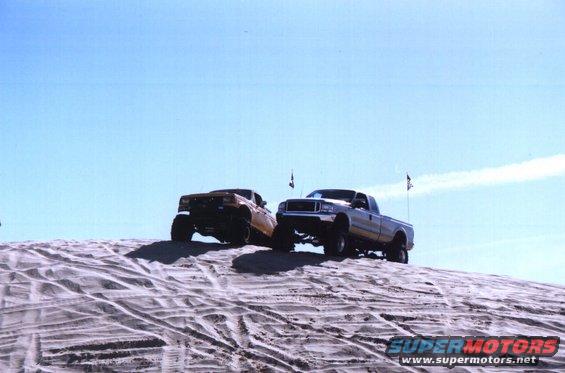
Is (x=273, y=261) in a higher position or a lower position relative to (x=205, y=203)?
lower

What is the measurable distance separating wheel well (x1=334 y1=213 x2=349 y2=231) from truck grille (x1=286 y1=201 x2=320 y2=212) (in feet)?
2.05

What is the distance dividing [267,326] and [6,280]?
19.7 ft

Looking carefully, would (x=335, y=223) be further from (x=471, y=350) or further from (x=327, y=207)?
(x=471, y=350)

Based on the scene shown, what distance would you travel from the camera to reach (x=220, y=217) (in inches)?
703

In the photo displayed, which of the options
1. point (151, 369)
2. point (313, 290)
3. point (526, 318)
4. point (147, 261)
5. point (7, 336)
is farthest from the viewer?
point (147, 261)

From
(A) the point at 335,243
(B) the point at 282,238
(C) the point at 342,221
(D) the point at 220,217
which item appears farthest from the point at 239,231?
(C) the point at 342,221

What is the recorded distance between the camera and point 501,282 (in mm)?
16453

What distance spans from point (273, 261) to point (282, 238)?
201 cm

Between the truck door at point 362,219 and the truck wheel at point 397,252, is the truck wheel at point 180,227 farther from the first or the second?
the truck wheel at point 397,252

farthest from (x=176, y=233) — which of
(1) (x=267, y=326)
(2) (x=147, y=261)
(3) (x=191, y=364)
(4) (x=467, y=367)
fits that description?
(4) (x=467, y=367)

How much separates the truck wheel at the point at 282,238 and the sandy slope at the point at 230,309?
0.88 m

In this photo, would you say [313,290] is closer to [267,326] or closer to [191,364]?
[267,326]

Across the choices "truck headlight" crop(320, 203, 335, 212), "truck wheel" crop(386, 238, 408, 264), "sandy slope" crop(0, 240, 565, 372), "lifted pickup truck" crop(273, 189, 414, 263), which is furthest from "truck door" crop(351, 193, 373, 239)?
"truck wheel" crop(386, 238, 408, 264)

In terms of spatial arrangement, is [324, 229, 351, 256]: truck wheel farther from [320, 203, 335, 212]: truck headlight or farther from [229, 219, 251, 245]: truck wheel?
[229, 219, 251, 245]: truck wheel
